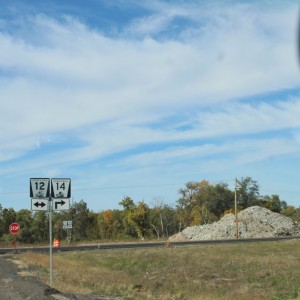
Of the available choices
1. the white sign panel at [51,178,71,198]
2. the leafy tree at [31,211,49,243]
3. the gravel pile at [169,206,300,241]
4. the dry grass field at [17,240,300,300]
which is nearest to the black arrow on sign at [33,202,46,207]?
the white sign panel at [51,178,71,198]

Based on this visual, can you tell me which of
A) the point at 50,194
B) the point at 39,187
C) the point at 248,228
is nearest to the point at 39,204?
the point at 50,194

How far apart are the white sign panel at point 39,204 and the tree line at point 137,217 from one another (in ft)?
269

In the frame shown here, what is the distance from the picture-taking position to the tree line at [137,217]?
101375 millimetres

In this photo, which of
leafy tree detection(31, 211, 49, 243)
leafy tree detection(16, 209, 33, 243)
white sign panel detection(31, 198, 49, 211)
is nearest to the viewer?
white sign panel detection(31, 198, 49, 211)

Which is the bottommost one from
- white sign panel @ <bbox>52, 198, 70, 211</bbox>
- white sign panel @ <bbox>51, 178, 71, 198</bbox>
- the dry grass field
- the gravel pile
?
the dry grass field

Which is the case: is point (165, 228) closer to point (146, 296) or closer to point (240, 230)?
point (240, 230)

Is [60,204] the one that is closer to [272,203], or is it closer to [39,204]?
[39,204]

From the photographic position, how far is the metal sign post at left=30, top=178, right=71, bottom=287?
17.4 meters

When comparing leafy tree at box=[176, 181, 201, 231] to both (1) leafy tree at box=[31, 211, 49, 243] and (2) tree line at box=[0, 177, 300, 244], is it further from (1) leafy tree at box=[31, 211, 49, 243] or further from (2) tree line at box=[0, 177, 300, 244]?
(1) leafy tree at box=[31, 211, 49, 243]

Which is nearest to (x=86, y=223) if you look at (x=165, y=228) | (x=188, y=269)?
(x=165, y=228)

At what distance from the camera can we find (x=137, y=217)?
9925cm

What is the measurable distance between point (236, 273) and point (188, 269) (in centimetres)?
318

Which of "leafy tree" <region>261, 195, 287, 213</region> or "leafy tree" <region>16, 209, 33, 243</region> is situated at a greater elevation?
"leafy tree" <region>261, 195, 287, 213</region>

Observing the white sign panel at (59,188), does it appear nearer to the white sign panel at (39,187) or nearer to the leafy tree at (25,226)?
the white sign panel at (39,187)
